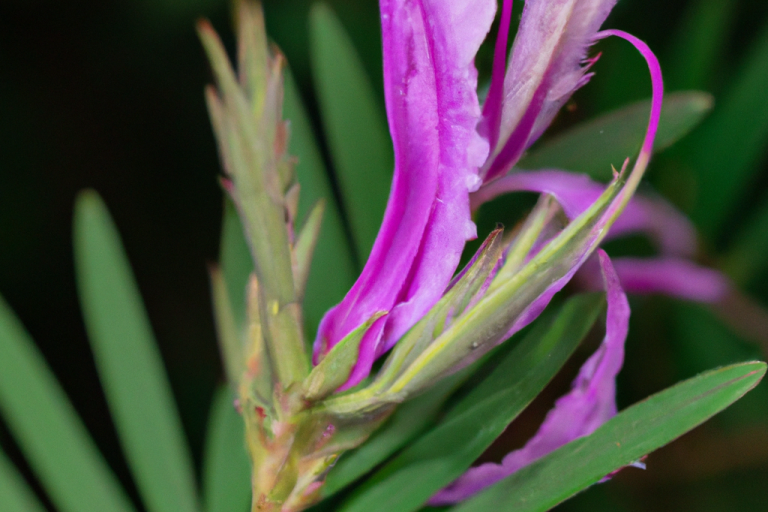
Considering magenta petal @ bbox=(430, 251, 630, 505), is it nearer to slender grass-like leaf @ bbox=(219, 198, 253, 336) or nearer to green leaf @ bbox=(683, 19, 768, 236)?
slender grass-like leaf @ bbox=(219, 198, 253, 336)

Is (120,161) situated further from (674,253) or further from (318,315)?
(674,253)

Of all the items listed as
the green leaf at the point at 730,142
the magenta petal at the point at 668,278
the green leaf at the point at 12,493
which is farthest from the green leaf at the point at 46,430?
the green leaf at the point at 730,142

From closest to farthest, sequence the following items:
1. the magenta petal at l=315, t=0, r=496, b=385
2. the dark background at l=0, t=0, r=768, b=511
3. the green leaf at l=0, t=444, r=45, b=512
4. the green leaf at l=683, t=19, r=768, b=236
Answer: the magenta petal at l=315, t=0, r=496, b=385 < the green leaf at l=0, t=444, r=45, b=512 < the green leaf at l=683, t=19, r=768, b=236 < the dark background at l=0, t=0, r=768, b=511

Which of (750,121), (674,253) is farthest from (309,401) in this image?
(750,121)

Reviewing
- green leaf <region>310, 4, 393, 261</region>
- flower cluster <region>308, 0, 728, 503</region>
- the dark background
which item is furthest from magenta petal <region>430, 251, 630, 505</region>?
the dark background

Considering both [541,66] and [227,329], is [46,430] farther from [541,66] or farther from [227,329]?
[541,66]
